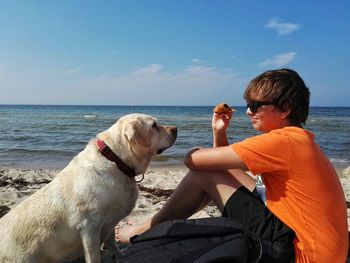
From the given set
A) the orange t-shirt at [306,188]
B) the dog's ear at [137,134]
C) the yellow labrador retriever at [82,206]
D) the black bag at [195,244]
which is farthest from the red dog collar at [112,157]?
the orange t-shirt at [306,188]

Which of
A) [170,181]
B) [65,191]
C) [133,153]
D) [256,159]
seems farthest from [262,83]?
[170,181]

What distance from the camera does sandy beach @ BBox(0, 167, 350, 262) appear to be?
5.08 meters

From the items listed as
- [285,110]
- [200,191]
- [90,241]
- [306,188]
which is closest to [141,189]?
[200,191]

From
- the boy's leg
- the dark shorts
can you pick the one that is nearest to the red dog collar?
the boy's leg

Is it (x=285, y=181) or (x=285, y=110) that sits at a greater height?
(x=285, y=110)

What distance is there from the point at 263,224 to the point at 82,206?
1.51m

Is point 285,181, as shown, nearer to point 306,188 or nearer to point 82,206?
point 306,188

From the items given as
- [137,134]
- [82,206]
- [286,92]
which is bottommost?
[82,206]

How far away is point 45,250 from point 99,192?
69 cm

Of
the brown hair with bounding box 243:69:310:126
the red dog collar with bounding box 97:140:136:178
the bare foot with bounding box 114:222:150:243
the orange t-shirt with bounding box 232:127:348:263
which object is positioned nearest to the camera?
the orange t-shirt with bounding box 232:127:348:263

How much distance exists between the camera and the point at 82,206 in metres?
3.15

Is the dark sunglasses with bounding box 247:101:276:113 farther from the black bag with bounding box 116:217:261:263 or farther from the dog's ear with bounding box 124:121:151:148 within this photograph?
the dog's ear with bounding box 124:121:151:148

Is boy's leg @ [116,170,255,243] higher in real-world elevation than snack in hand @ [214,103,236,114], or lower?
lower

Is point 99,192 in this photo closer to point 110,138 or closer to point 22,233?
point 110,138
